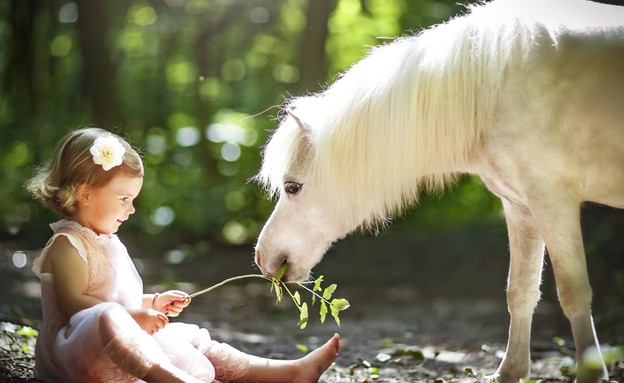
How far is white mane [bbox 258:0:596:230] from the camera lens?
2367mm

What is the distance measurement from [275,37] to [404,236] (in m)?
3.09

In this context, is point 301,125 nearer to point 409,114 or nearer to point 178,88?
point 409,114

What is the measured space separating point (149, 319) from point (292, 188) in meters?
0.82

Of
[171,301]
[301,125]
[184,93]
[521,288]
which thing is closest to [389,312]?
[521,288]

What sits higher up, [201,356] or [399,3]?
[399,3]

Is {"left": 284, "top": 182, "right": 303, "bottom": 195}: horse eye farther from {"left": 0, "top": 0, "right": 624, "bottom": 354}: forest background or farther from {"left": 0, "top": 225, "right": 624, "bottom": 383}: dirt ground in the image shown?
{"left": 0, "top": 0, "right": 624, "bottom": 354}: forest background

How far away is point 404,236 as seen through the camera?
752cm

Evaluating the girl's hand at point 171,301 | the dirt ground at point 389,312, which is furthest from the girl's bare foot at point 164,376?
the dirt ground at point 389,312

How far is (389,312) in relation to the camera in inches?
202

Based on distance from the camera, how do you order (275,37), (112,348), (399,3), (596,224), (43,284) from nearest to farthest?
(112,348)
(43,284)
(596,224)
(399,3)
(275,37)

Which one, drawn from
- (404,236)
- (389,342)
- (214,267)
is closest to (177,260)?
(214,267)

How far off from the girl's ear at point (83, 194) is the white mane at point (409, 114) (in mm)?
711

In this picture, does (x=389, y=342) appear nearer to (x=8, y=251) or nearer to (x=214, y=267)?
(x=214, y=267)

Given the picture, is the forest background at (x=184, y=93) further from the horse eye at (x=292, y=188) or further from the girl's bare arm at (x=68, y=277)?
the girl's bare arm at (x=68, y=277)
